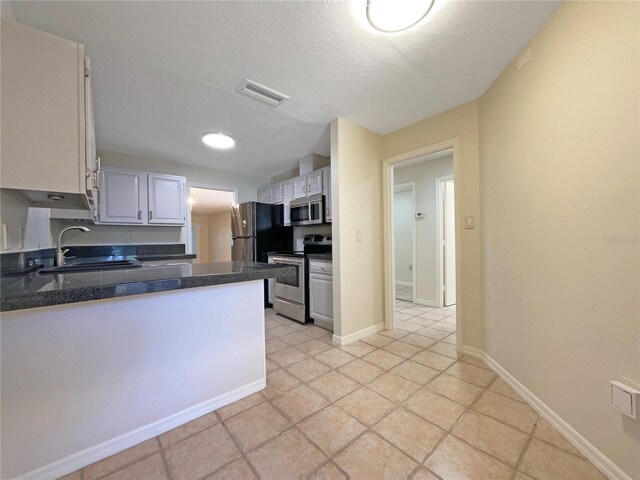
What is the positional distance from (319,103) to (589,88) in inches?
70.8

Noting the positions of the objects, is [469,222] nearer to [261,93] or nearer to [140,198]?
[261,93]

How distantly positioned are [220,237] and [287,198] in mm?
5920

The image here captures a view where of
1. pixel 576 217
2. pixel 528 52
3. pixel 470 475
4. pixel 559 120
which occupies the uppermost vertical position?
pixel 528 52

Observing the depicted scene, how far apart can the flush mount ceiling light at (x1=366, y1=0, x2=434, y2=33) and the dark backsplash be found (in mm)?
2417

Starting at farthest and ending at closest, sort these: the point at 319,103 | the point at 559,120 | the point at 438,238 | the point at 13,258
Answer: the point at 438,238, the point at 319,103, the point at 13,258, the point at 559,120

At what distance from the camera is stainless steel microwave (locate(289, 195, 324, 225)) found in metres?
3.44

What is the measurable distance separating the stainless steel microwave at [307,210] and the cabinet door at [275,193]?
436 mm

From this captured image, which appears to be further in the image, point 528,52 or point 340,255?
point 340,255

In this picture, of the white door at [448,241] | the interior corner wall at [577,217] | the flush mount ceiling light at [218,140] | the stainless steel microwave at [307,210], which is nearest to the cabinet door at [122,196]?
the flush mount ceiling light at [218,140]

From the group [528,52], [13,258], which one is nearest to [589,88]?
[528,52]

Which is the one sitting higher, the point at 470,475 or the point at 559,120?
the point at 559,120

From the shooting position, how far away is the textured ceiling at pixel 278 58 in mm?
1354

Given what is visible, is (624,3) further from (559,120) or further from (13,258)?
(13,258)

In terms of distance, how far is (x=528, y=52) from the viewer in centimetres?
158
